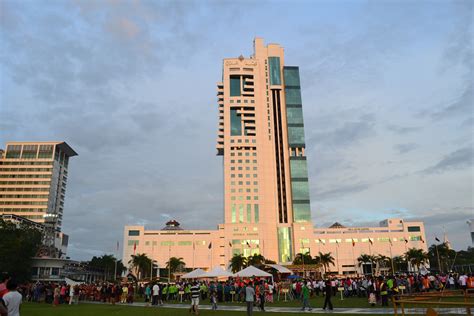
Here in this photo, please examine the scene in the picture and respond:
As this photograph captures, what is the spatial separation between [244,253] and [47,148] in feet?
319

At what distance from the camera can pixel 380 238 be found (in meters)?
117

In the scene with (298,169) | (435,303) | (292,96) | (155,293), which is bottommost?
(155,293)

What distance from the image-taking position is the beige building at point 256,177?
10862cm

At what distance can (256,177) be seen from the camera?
111750 millimetres

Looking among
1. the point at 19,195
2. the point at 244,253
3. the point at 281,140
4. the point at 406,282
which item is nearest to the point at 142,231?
the point at 244,253

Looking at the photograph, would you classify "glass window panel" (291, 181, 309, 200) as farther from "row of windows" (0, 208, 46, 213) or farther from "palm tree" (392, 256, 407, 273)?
"row of windows" (0, 208, 46, 213)

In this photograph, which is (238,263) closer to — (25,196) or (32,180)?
(25,196)

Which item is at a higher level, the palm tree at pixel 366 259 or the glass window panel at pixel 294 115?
the glass window panel at pixel 294 115

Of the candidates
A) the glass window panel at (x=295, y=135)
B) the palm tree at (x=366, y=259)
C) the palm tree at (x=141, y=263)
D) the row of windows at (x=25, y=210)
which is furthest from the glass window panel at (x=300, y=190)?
the row of windows at (x=25, y=210)

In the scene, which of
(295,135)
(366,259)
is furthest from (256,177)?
(366,259)

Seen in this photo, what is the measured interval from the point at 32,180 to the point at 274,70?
102511mm

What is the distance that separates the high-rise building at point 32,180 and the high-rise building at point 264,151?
75.9 meters

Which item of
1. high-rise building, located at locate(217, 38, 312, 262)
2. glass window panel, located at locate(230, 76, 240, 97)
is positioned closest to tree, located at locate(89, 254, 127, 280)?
high-rise building, located at locate(217, 38, 312, 262)

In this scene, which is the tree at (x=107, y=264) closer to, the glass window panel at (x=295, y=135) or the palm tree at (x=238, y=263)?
the palm tree at (x=238, y=263)
